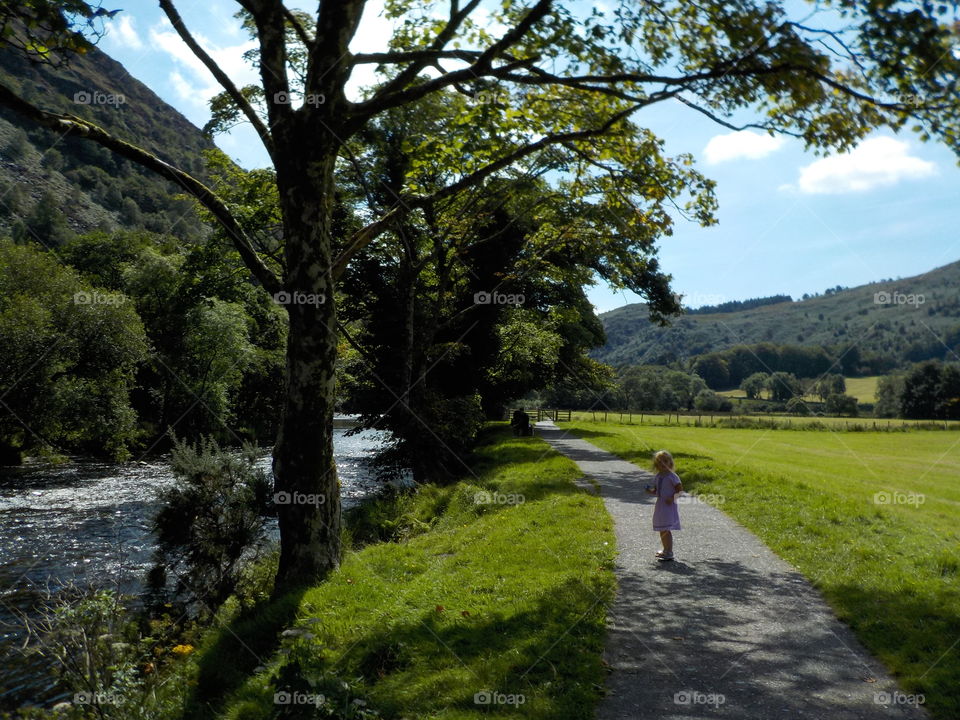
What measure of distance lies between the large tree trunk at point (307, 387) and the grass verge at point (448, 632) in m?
0.66

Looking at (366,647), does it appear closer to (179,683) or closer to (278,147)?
(179,683)

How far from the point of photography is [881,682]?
5508 mm

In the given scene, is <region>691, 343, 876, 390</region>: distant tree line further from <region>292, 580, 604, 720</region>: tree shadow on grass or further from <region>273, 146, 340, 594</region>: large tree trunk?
<region>292, 580, 604, 720</region>: tree shadow on grass

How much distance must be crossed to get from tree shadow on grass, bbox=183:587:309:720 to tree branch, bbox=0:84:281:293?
418 centimetres

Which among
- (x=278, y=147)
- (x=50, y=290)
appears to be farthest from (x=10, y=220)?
(x=278, y=147)

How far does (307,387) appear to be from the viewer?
845 centimetres

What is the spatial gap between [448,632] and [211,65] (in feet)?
25.8

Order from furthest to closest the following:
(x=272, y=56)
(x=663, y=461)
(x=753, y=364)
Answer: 1. (x=753, y=364)
2. (x=663, y=461)
3. (x=272, y=56)

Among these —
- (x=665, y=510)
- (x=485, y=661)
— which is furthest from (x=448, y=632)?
(x=665, y=510)

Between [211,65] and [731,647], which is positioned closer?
[731,647]

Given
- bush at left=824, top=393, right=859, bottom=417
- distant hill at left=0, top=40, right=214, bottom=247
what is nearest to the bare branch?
bush at left=824, top=393, right=859, bottom=417

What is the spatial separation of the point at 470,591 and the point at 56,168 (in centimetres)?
18433

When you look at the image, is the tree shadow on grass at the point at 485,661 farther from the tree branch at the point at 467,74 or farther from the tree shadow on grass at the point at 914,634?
the tree branch at the point at 467,74

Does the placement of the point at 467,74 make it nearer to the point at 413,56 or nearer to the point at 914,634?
the point at 413,56
